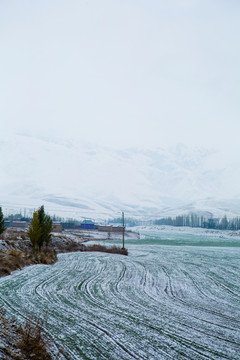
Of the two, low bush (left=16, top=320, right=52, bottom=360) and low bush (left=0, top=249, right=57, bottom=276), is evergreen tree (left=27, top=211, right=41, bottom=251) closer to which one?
low bush (left=0, top=249, right=57, bottom=276)

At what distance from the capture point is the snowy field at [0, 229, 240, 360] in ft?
25.9

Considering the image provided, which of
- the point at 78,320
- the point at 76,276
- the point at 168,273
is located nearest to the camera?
the point at 78,320

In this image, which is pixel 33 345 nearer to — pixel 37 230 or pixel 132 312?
pixel 132 312

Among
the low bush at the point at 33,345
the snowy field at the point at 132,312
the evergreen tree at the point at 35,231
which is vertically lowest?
the snowy field at the point at 132,312

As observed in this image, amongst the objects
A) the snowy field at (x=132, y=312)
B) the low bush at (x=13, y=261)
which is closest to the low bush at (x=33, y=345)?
the snowy field at (x=132, y=312)

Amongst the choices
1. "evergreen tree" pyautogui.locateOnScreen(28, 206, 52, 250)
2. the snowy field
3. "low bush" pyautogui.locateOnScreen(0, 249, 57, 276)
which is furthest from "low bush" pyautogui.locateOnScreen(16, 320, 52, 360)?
"evergreen tree" pyautogui.locateOnScreen(28, 206, 52, 250)

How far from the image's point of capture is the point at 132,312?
11.1 meters

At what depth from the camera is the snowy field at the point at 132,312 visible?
7.89 metres

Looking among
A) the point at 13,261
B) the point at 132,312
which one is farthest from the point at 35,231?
the point at 132,312

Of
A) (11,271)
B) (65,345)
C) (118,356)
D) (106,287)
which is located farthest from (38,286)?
(118,356)

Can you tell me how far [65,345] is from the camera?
26.0 ft

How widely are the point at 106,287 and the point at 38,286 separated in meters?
3.28

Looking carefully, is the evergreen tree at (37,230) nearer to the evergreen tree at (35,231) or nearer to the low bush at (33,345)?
the evergreen tree at (35,231)

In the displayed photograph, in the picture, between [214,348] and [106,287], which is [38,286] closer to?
[106,287]
